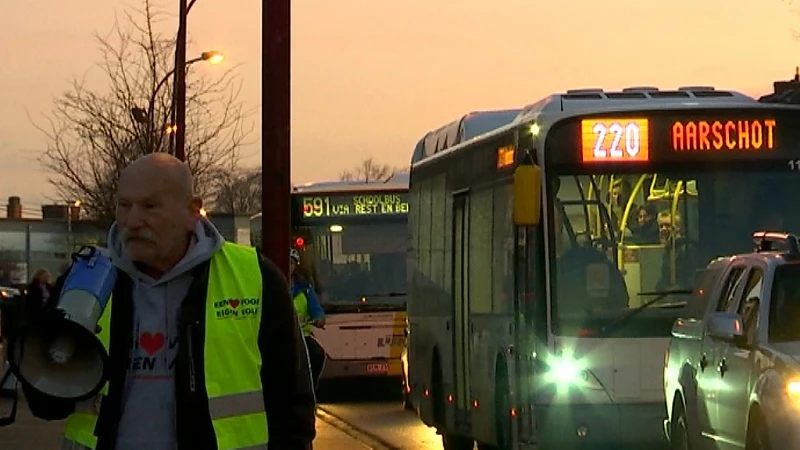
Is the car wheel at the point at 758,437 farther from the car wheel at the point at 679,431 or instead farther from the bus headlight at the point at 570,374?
the bus headlight at the point at 570,374

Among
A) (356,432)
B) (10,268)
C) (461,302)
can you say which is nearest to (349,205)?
(356,432)

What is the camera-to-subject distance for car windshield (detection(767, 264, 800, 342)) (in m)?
10.4

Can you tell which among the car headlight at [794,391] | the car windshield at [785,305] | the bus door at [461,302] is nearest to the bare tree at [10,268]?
the bus door at [461,302]

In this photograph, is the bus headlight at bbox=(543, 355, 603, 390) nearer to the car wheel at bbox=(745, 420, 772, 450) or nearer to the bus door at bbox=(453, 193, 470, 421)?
the car wheel at bbox=(745, 420, 772, 450)

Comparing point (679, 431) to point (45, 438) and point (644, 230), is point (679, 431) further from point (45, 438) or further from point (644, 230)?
point (45, 438)

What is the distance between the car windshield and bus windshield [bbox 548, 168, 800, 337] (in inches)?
83.9

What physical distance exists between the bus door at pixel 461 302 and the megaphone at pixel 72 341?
10.9m

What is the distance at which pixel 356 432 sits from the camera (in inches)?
836

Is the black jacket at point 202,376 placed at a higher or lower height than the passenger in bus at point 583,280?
lower

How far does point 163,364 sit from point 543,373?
814 cm

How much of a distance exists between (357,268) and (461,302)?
11100 millimetres

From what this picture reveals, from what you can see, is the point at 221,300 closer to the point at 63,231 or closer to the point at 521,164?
the point at 521,164

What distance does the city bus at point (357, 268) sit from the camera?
1045 inches

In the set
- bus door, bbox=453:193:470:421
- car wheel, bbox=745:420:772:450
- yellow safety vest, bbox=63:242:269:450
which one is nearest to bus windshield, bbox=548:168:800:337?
car wheel, bbox=745:420:772:450
